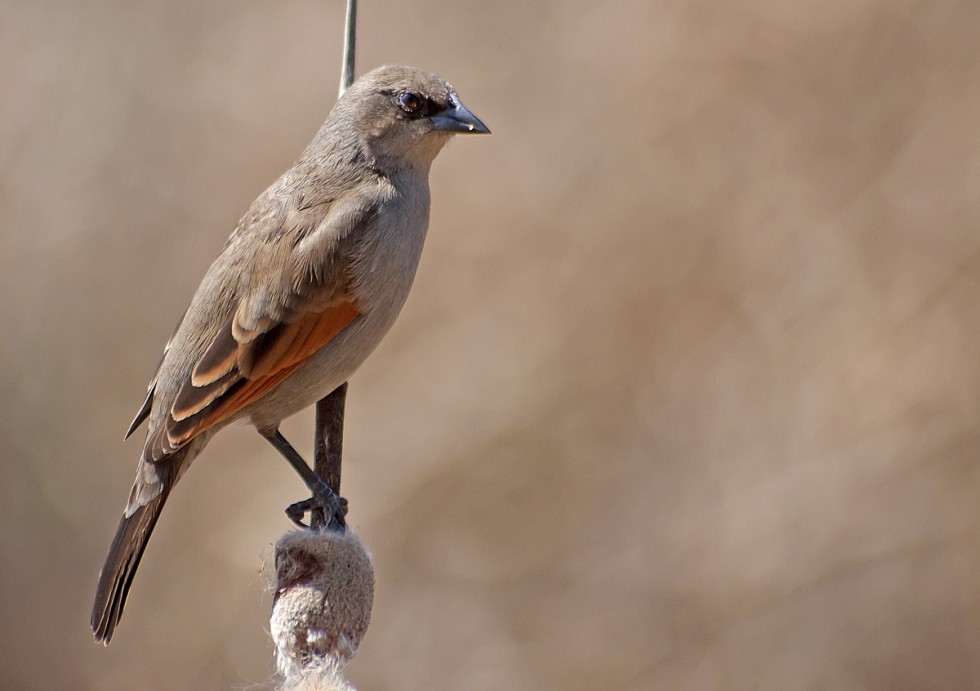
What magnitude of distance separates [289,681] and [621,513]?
12.9ft

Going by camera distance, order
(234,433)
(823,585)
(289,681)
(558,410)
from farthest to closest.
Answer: (234,433)
(558,410)
(823,585)
(289,681)

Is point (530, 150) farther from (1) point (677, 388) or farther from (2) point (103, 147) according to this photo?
(2) point (103, 147)

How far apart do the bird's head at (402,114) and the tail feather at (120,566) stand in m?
1.39

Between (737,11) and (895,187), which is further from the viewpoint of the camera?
(737,11)

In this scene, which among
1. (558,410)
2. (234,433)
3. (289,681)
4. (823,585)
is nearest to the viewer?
(289,681)

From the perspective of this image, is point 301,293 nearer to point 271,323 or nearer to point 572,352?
point 271,323

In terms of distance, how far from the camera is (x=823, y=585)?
6.01m

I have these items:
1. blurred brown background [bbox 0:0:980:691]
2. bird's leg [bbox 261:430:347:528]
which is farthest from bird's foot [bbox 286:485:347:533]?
blurred brown background [bbox 0:0:980:691]

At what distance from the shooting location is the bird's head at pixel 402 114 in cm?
411

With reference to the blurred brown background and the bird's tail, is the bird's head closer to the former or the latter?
the bird's tail

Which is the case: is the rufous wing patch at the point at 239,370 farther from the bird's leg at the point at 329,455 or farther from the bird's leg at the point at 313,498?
the bird's leg at the point at 313,498

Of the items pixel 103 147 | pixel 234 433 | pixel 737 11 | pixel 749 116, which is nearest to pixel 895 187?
pixel 749 116

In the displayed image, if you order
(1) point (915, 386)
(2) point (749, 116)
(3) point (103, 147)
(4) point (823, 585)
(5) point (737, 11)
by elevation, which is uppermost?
(3) point (103, 147)

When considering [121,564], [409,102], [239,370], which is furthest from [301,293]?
[121,564]
